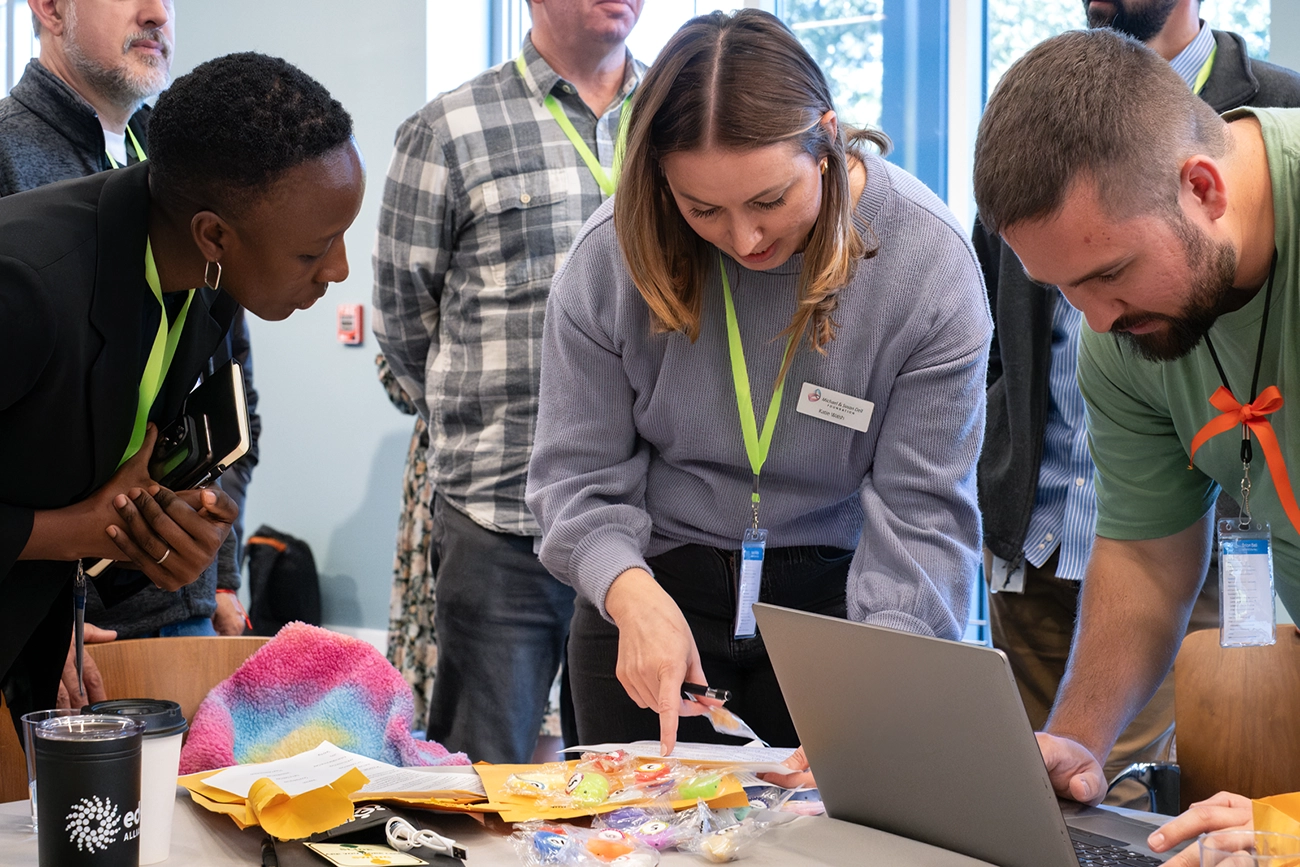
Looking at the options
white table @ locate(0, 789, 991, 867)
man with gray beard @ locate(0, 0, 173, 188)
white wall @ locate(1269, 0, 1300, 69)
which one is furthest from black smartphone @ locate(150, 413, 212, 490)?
white wall @ locate(1269, 0, 1300, 69)

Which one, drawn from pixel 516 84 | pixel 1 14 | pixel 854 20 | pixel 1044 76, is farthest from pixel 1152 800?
pixel 1 14

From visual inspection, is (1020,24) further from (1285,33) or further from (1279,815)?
(1279,815)

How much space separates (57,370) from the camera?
1.31 m

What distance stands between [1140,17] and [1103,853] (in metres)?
1.69

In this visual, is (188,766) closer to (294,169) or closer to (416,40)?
(294,169)

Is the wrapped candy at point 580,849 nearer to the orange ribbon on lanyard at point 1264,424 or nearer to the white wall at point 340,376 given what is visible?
the orange ribbon on lanyard at point 1264,424

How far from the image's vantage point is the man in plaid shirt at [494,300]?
2.45 metres

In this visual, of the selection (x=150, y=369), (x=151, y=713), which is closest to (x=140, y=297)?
(x=150, y=369)

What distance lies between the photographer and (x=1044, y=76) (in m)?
1.26

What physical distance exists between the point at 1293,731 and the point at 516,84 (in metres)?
1.97

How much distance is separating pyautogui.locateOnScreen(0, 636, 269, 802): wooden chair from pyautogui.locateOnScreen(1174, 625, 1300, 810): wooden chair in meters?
1.28

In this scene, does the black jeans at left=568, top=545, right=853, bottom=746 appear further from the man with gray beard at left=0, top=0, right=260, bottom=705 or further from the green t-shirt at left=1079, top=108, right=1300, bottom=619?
the man with gray beard at left=0, top=0, right=260, bottom=705

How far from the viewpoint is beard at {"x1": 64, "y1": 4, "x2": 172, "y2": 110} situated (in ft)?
6.95

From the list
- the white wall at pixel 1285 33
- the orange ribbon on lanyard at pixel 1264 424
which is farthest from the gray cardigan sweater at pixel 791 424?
the white wall at pixel 1285 33
